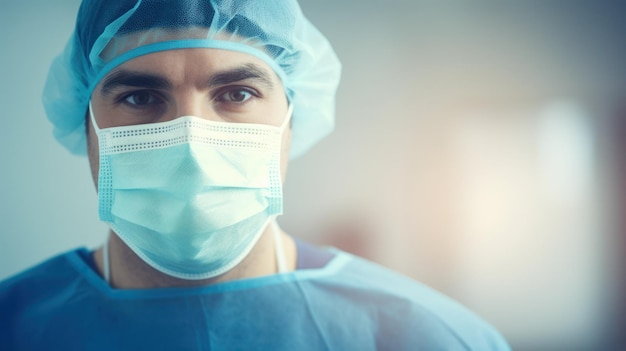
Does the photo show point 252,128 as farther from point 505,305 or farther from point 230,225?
point 505,305

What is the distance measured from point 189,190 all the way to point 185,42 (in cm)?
31

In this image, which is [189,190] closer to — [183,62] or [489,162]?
[183,62]

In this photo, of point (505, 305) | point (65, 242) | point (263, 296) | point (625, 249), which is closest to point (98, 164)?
point (263, 296)

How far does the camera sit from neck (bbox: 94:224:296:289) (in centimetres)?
102

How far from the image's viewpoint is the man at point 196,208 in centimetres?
91

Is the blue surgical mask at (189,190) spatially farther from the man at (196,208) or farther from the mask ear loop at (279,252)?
the mask ear loop at (279,252)

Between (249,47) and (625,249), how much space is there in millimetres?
1691

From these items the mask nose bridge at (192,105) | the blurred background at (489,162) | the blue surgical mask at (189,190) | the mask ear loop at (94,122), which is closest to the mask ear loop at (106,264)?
the blue surgical mask at (189,190)

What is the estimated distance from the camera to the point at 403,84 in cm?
172

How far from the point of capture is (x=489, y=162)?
5.81 feet

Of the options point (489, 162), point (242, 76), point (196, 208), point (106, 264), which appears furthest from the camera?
point (489, 162)

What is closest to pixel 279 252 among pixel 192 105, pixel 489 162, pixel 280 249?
pixel 280 249

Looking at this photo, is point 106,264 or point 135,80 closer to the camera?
point 135,80

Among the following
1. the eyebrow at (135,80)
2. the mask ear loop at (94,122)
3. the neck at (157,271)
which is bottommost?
the neck at (157,271)
